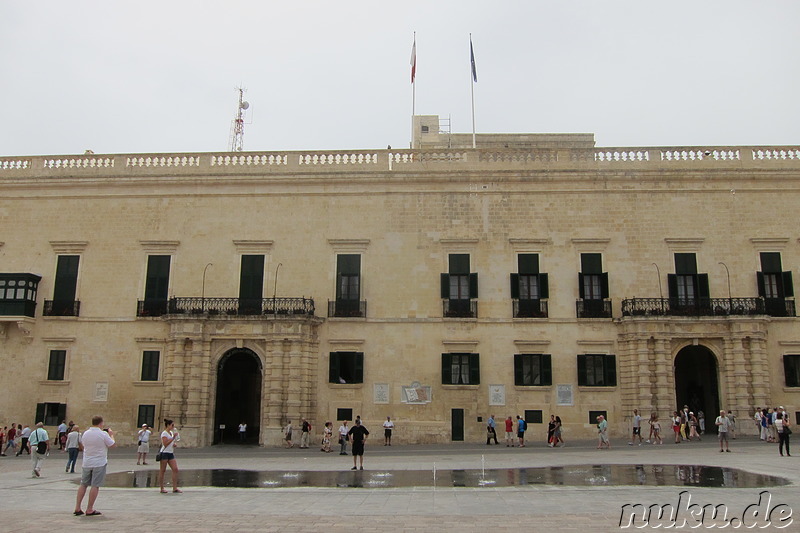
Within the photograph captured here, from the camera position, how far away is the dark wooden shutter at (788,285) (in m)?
27.2

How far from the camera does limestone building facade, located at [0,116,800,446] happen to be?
26.8 metres

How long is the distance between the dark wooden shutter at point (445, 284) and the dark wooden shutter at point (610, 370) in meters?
6.82

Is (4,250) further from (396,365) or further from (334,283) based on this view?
(396,365)

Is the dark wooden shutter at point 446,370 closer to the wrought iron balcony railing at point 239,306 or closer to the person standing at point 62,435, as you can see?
the wrought iron balcony railing at point 239,306

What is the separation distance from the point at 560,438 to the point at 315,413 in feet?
31.6

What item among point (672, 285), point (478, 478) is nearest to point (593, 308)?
point (672, 285)

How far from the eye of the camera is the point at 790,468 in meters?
16.0

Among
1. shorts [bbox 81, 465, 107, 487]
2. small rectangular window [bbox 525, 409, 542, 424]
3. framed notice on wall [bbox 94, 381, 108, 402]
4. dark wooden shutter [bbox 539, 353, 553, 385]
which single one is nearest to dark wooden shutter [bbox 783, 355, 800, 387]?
dark wooden shutter [bbox 539, 353, 553, 385]

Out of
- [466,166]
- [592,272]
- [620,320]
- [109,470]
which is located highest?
[466,166]

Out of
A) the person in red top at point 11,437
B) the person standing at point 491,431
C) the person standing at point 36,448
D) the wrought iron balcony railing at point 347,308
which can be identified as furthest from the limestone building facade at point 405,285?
the person standing at point 36,448

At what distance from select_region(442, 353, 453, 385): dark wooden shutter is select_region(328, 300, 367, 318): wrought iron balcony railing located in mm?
3740

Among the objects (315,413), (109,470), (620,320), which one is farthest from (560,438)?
(109,470)

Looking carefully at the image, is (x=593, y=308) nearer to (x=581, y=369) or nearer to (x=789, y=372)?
(x=581, y=369)

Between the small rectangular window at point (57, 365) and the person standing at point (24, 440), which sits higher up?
the small rectangular window at point (57, 365)
